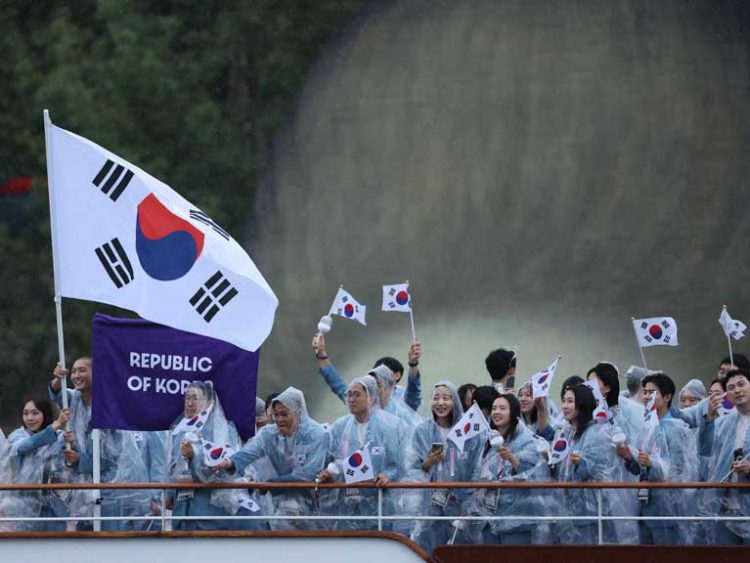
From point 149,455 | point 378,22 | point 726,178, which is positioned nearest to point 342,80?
point 378,22

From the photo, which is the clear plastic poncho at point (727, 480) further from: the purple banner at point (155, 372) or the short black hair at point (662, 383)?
the purple banner at point (155, 372)

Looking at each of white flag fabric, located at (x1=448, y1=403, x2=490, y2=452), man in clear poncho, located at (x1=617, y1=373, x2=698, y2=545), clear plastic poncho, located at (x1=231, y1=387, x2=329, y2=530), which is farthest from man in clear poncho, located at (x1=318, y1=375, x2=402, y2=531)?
man in clear poncho, located at (x1=617, y1=373, x2=698, y2=545)

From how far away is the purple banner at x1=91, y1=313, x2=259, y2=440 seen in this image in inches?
416

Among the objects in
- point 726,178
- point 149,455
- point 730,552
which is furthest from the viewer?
point 726,178

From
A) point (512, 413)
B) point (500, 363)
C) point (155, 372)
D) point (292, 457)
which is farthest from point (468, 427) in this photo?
point (155, 372)

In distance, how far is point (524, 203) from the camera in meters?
19.5

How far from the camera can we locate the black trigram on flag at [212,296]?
10.6 m

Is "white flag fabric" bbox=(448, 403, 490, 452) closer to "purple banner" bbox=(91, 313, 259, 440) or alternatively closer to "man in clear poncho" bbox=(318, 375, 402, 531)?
"man in clear poncho" bbox=(318, 375, 402, 531)

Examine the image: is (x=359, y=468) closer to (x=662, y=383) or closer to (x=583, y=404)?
(x=583, y=404)

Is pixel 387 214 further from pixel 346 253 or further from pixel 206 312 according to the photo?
pixel 206 312

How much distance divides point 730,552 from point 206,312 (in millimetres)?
3564

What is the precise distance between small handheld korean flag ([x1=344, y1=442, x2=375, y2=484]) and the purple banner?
81cm

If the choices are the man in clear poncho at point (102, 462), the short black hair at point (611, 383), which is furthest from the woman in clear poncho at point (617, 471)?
the man in clear poncho at point (102, 462)

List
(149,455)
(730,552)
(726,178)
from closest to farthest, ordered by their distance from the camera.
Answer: (730,552) < (149,455) < (726,178)
